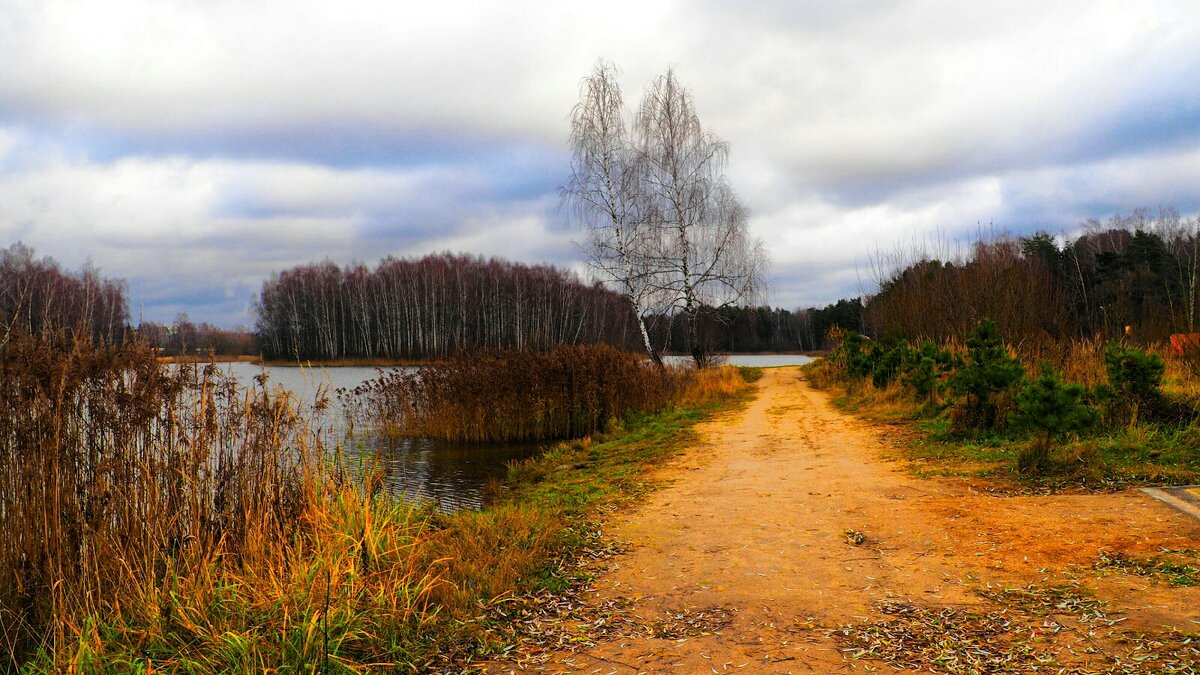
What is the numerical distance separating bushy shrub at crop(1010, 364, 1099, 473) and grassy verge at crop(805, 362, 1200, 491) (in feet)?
0.50

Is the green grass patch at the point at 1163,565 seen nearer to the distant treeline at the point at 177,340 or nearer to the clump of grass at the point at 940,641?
the clump of grass at the point at 940,641

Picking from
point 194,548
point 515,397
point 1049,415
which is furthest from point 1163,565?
point 515,397

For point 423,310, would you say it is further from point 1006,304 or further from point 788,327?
point 788,327

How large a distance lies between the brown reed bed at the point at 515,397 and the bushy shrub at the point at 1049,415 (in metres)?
8.79

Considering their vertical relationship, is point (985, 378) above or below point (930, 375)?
above

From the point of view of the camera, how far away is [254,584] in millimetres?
4180

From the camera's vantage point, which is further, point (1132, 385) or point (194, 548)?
point (1132, 385)

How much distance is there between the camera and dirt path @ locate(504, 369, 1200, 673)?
3.97m

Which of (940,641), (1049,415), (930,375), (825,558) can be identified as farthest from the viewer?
(930,375)

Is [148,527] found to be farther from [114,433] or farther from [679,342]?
[679,342]

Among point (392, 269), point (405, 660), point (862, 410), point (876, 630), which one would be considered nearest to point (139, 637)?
point (405, 660)

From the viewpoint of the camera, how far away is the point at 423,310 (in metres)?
59.4

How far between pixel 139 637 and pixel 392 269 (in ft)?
202

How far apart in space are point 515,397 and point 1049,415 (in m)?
10.1
